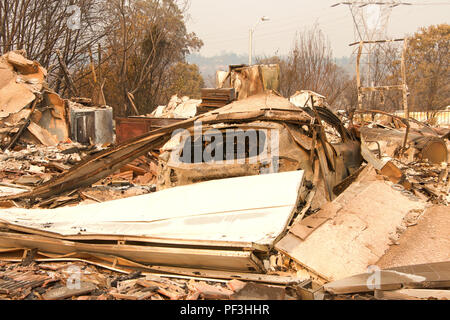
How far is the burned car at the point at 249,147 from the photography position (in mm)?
4527

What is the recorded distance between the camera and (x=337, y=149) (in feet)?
18.1

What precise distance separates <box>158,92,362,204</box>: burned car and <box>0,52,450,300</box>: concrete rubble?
1cm

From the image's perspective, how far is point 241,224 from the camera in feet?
10.9

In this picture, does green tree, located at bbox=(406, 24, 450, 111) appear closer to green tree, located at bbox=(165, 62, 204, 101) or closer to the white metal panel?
green tree, located at bbox=(165, 62, 204, 101)

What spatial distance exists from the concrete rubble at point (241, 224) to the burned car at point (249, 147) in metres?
0.01

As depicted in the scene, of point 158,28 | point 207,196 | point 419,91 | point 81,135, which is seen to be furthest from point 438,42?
point 207,196

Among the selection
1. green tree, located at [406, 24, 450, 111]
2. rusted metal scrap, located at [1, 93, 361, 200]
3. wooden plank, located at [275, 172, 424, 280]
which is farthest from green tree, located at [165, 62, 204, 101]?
wooden plank, located at [275, 172, 424, 280]

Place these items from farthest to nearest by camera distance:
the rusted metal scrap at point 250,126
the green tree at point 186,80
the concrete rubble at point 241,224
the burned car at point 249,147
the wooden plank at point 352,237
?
1. the green tree at point 186,80
2. the rusted metal scrap at point 250,126
3. the burned car at point 249,147
4. the wooden plank at point 352,237
5. the concrete rubble at point 241,224

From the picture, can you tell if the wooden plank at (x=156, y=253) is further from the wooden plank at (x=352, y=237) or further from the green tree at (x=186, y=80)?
the green tree at (x=186, y=80)

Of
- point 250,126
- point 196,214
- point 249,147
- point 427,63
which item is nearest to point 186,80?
point 427,63

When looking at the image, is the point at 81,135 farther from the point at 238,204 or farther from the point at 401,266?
the point at 401,266

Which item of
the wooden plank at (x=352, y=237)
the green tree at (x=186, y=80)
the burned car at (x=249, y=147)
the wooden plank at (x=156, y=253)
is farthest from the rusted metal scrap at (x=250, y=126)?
the green tree at (x=186, y=80)

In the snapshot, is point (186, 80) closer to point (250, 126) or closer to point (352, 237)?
point (250, 126)

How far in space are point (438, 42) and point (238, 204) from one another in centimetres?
3180
